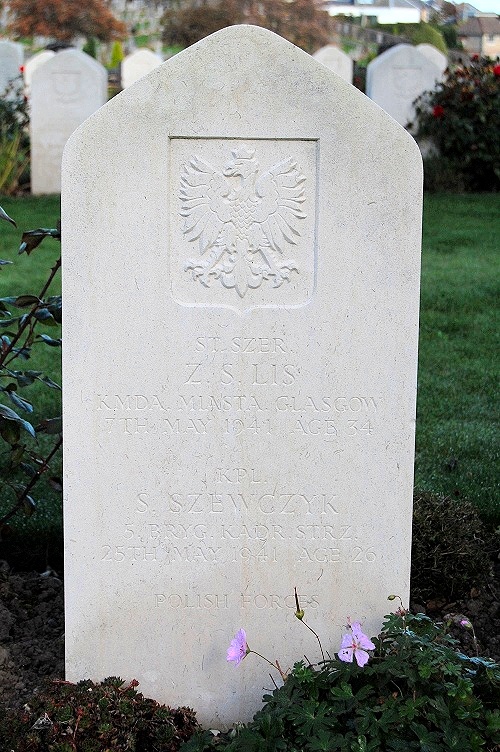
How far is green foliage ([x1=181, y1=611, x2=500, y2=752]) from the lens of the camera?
245 cm

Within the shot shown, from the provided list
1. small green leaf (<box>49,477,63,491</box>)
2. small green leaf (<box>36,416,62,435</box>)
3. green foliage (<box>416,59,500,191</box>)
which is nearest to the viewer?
small green leaf (<box>36,416,62,435</box>)

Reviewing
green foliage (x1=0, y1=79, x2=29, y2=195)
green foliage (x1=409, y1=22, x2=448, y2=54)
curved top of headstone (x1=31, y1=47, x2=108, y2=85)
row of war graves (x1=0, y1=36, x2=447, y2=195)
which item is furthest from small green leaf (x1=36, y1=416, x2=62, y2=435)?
green foliage (x1=409, y1=22, x2=448, y2=54)

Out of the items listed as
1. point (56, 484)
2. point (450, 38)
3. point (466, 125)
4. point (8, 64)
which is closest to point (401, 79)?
point (466, 125)

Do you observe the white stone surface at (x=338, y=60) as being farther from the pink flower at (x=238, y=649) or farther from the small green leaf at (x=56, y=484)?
the pink flower at (x=238, y=649)

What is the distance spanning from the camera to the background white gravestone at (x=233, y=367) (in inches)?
107

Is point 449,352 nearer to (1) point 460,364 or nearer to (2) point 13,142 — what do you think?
(1) point 460,364

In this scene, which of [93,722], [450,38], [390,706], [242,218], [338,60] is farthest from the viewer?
[450,38]

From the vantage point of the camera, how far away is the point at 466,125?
12.4 metres

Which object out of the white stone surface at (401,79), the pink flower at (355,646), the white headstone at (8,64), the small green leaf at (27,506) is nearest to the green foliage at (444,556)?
the pink flower at (355,646)

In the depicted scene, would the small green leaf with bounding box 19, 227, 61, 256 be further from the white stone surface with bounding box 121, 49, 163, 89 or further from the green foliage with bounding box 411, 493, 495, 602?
the white stone surface with bounding box 121, 49, 163, 89

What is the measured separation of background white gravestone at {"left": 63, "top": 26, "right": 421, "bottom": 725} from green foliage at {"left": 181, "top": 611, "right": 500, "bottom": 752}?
28 centimetres

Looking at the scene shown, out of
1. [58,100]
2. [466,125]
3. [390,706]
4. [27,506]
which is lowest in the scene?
[390,706]

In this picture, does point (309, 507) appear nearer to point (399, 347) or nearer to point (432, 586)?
point (399, 347)

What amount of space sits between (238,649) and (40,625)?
3.09 feet
